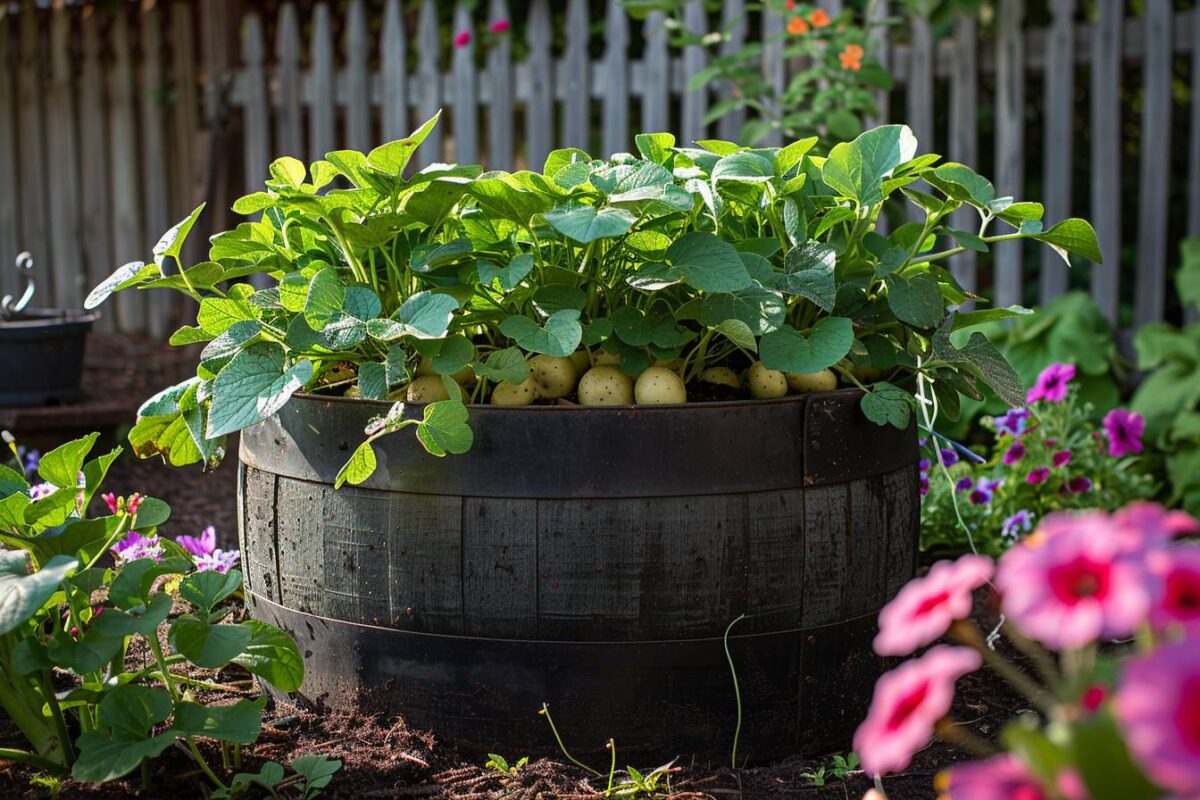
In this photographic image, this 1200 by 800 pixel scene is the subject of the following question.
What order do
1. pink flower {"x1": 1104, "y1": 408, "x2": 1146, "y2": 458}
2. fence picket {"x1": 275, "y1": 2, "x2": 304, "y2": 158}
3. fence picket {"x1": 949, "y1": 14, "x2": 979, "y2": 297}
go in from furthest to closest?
fence picket {"x1": 275, "y1": 2, "x2": 304, "y2": 158}, fence picket {"x1": 949, "y1": 14, "x2": 979, "y2": 297}, pink flower {"x1": 1104, "y1": 408, "x2": 1146, "y2": 458}

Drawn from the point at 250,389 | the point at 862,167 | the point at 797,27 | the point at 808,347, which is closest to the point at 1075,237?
the point at 862,167

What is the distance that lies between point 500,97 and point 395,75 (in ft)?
1.64

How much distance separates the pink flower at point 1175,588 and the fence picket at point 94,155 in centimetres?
618

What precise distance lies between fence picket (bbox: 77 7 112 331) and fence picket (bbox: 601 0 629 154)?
2.88 m

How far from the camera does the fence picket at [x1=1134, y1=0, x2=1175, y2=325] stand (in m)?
3.97

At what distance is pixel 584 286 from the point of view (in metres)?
1.75

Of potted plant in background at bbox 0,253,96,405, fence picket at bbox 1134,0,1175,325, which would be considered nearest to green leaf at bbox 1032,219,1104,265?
fence picket at bbox 1134,0,1175,325

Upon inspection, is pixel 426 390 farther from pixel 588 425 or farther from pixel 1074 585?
pixel 1074 585

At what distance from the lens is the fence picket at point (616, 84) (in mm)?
4609

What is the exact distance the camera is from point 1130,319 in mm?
4633

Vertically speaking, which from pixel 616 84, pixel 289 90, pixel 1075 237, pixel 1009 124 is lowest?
pixel 1075 237

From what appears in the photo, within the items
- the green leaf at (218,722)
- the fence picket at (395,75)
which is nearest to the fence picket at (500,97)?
the fence picket at (395,75)

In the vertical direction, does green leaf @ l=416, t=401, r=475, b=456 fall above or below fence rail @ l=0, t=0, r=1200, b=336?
below

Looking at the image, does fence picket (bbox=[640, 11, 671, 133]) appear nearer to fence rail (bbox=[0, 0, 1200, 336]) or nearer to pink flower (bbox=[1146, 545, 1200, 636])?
fence rail (bbox=[0, 0, 1200, 336])
